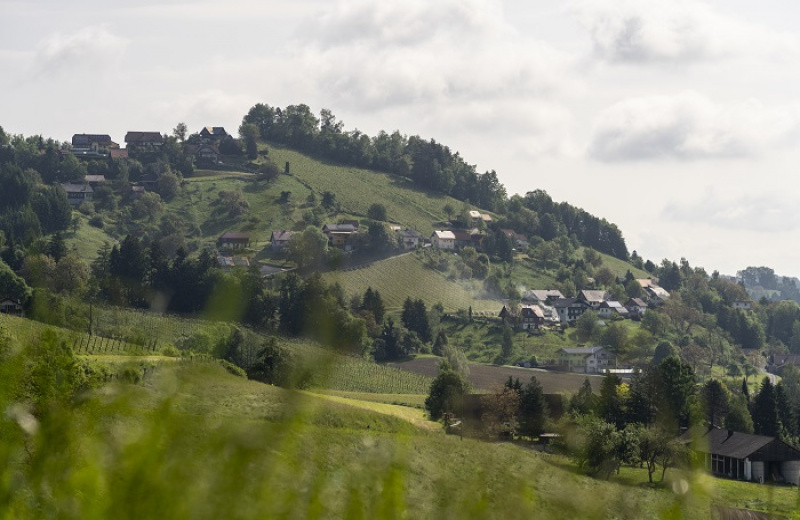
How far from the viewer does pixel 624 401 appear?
83312 mm

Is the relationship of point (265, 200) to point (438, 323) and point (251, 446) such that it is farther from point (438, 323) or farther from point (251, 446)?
point (251, 446)

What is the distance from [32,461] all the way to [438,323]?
423 feet

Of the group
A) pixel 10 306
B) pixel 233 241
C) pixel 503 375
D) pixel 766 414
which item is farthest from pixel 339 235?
pixel 766 414

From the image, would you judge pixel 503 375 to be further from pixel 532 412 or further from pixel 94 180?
pixel 94 180

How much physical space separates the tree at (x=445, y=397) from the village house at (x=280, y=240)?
7894 centimetres

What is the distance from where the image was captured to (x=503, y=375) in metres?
120

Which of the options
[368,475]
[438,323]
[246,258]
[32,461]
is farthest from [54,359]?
[246,258]

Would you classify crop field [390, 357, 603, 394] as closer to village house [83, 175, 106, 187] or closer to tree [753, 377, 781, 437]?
tree [753, 377, 781, 437]

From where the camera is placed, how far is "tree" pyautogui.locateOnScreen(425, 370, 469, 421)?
79562 mm

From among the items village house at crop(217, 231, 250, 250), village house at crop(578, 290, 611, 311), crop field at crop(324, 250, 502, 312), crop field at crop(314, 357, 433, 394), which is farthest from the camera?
village house at crop(578, 290, 611, 311)

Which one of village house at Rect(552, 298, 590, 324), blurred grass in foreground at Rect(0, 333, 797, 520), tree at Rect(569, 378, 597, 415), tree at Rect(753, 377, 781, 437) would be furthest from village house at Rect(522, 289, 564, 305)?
blurred grass in foreground at Rect(0, 333, 797, 520)

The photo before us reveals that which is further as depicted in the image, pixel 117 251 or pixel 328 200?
pixel 328 200

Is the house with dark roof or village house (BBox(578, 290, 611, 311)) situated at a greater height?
village house (BBox(578, 290, 611, 311))

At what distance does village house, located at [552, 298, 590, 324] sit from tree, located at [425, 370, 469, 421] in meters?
88.9
